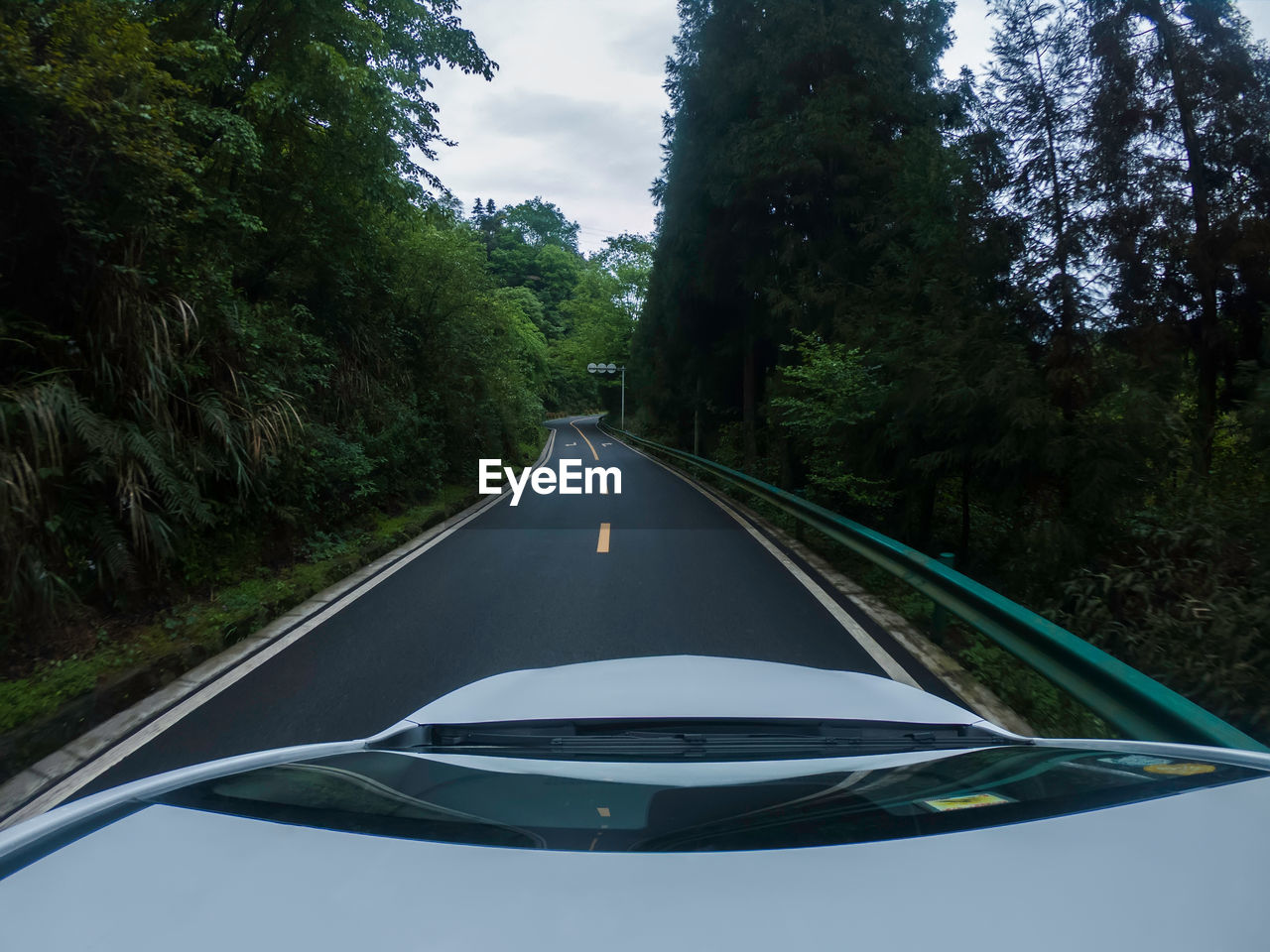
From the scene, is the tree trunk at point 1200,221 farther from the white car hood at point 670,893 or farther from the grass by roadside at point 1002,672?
the white car hood at point 670,893

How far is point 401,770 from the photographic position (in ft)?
6.10

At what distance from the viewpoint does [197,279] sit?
708 cm

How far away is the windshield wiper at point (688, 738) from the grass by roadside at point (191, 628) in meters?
3.04

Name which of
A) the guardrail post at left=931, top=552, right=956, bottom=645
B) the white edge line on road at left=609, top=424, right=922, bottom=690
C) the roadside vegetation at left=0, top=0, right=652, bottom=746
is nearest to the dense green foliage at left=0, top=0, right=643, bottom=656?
the roadside vegetation at left=0, top=0, right=652, bottom=746

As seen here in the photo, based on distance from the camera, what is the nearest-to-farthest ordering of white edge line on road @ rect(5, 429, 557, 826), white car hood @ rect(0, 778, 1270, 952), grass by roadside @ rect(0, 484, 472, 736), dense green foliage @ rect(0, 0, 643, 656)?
1. white car hood @ rect(0, 778, 1270, 952)
2. white edge line on road @ rect(5, 429, 557, 826)
3. grass by roadside @ rect(0, 484, 472, 736)
4. dense green foliage @ rect(0, 0, 643, 656)

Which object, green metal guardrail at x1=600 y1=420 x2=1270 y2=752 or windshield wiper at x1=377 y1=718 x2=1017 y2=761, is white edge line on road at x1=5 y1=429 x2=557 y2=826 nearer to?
windshield wiper at x1=377 y1=718 x2=1017 y2=761

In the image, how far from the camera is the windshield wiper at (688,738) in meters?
2.11

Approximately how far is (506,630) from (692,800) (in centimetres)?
454

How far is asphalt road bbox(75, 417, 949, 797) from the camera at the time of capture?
4.14m

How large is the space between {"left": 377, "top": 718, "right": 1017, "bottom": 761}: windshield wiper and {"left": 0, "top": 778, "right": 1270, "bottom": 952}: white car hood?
84 cm

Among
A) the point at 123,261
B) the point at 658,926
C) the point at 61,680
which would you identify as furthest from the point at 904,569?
the point at 123,261

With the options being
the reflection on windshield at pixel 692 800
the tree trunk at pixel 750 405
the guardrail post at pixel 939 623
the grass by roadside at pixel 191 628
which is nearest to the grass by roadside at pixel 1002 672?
the guardrail post at pixel 939 623

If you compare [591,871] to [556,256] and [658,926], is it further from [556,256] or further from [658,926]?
[556,256]

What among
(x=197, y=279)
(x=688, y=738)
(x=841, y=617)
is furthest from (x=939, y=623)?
(x=197, y=279)
